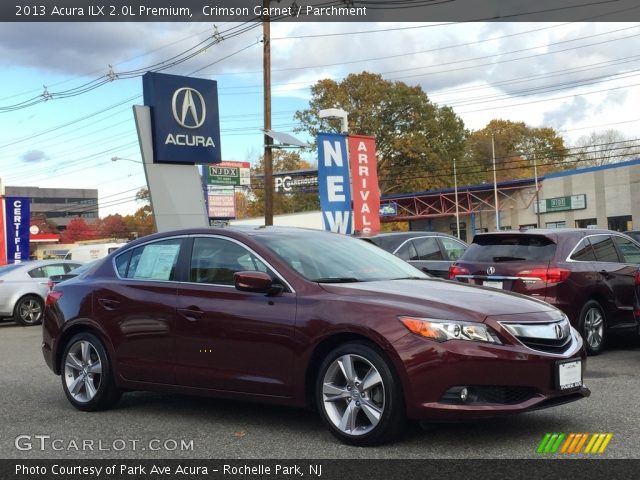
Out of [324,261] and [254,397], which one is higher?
[324,261]

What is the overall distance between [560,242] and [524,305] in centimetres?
458

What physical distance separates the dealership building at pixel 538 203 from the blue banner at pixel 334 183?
3210cm

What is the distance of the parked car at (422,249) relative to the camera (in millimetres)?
12906

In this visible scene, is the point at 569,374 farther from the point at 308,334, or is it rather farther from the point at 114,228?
the point at 114,228

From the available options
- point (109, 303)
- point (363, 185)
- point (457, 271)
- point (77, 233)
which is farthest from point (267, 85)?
point (77, 233)

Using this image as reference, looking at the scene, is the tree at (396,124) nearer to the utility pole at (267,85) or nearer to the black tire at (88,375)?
the utility pole at (267,85)

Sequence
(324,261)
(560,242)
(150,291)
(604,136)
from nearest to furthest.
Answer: (324,261), (150,291), (560,242), (604,136)

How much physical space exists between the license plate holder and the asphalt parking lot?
16.4 inches

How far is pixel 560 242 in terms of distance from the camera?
9750mm

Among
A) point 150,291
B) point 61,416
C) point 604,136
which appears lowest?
point 61,416

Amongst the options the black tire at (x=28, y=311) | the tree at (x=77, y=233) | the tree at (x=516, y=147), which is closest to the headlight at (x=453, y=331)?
the black tire at (x=28, y=311)

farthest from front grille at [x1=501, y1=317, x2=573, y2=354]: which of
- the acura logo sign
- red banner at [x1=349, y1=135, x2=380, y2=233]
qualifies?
red banner at [x1=349, y1=135, x2=380, y2=233]
